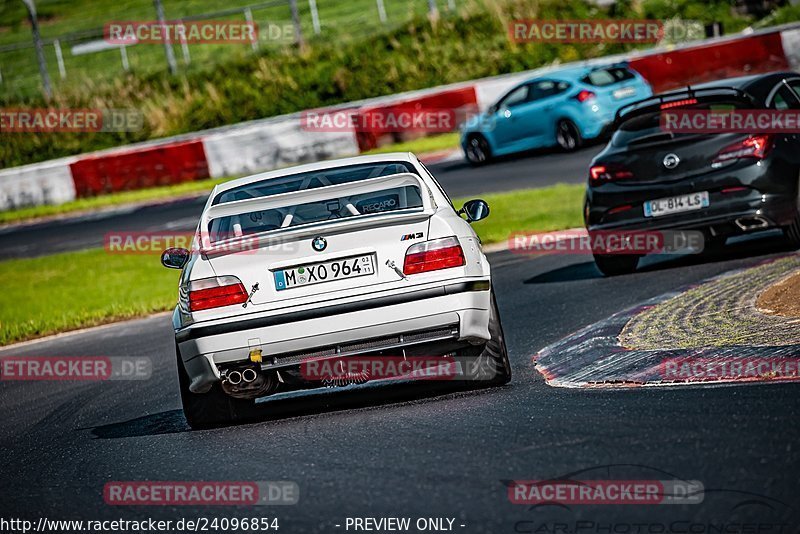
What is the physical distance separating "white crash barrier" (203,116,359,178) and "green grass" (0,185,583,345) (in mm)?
7674

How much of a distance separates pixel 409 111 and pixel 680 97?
17.7 m

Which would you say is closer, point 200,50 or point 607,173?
point 607,173

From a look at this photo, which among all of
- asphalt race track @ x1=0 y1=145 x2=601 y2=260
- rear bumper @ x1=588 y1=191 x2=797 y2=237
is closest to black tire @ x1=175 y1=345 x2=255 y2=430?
rear bumper @ x1=588 y1=191 x2=797 y2=237

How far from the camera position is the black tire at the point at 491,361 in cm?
743

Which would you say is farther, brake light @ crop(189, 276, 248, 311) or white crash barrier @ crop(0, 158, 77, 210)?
white crash barrier @ crop(0, 158, 77, 210)

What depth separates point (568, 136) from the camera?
24406 mm

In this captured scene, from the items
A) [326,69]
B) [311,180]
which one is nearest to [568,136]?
[326,69]

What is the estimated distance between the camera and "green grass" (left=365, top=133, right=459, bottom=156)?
2837 centimetres

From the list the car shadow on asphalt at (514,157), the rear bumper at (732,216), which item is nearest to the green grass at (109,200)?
the car shadow on asphalt at (514,157)

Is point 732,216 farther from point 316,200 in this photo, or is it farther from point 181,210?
point 181,210

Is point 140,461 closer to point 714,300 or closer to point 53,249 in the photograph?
point 714,300

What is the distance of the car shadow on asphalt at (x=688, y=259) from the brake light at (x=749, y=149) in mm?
841

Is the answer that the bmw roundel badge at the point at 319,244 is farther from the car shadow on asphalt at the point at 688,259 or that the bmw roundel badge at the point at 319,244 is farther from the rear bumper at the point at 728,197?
the car shadow on asphalt at the point at 688,259

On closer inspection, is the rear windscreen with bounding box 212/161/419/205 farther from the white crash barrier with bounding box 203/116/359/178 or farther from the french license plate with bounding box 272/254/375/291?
the white crash barrier with bounding box 203/116/359/178
